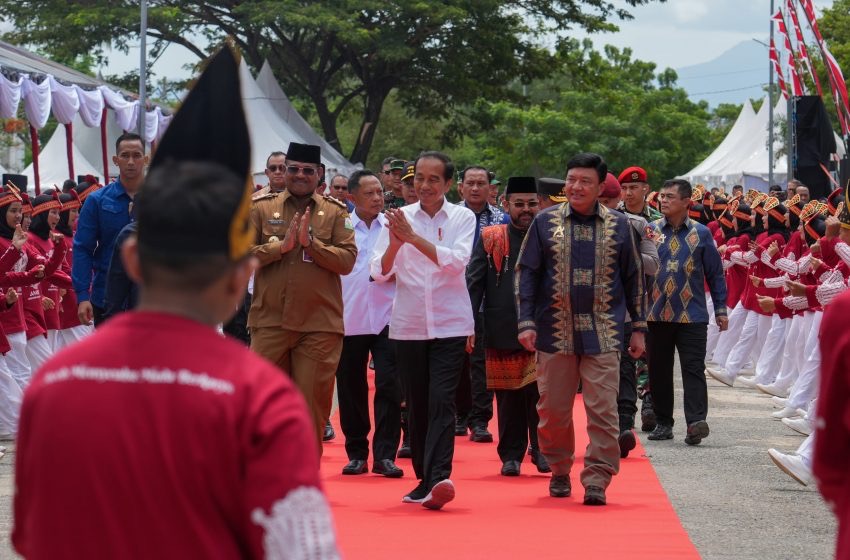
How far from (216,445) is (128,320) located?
33cm

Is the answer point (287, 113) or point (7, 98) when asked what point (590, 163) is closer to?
point (7, 98)

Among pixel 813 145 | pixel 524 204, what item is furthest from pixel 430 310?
pixel 813 145

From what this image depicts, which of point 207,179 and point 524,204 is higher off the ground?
point 207,179

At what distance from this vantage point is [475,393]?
12.6 meters

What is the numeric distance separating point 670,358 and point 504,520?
168 inches

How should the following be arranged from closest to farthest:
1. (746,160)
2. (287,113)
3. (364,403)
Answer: (364,403), (287,113), (746,160)

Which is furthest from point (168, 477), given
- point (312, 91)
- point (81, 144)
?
point (312, 91)

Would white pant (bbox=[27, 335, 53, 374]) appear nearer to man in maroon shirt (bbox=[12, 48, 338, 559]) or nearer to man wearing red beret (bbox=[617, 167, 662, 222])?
man wearing red beret (bbox=[617, 167, 662, 222])

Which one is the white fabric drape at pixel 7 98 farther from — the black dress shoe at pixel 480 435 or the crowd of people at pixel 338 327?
the black dress shoe at pixel 480 435

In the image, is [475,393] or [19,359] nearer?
[19,359]

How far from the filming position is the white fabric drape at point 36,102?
63.5ft

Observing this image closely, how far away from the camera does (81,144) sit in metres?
37.7

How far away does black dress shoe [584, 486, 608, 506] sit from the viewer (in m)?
9.27

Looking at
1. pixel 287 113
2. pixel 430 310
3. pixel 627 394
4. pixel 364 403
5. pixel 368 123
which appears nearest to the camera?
pixel 430 310
